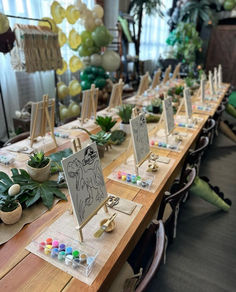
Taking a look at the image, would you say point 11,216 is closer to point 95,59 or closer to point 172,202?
point 172,202

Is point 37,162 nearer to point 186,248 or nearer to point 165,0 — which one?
point 186,248

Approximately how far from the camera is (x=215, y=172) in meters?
3.08

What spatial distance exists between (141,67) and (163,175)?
6.52 meters

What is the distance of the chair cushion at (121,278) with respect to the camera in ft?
3.54

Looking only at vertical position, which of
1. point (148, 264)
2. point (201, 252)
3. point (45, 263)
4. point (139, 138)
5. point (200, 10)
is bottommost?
point (201, 252)

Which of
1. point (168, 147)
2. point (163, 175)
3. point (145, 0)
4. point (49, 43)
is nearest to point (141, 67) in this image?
point (145, 0)

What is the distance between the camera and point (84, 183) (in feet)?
3.31

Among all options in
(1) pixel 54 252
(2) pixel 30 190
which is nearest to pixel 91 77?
(2) pixel 30 190

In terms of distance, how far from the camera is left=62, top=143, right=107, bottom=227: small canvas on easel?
36.9 inches

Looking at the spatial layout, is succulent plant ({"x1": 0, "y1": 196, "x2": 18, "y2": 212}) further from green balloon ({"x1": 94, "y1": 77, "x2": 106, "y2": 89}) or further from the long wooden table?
green balloon ({"x1": 94, "y1": 77, "x2": 106, "y2": 89})

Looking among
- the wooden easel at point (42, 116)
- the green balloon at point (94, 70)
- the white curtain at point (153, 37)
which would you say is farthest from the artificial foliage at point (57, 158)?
the white curtain at point (153, 37)

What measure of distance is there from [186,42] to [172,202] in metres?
7.45

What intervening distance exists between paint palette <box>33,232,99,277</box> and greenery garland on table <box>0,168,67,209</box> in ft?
0.83

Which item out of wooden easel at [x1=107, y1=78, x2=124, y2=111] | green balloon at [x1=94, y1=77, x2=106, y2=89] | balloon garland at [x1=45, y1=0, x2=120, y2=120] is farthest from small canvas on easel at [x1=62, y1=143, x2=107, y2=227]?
green balloon at [x1=94, y1=77, x2=106, y2=89]
